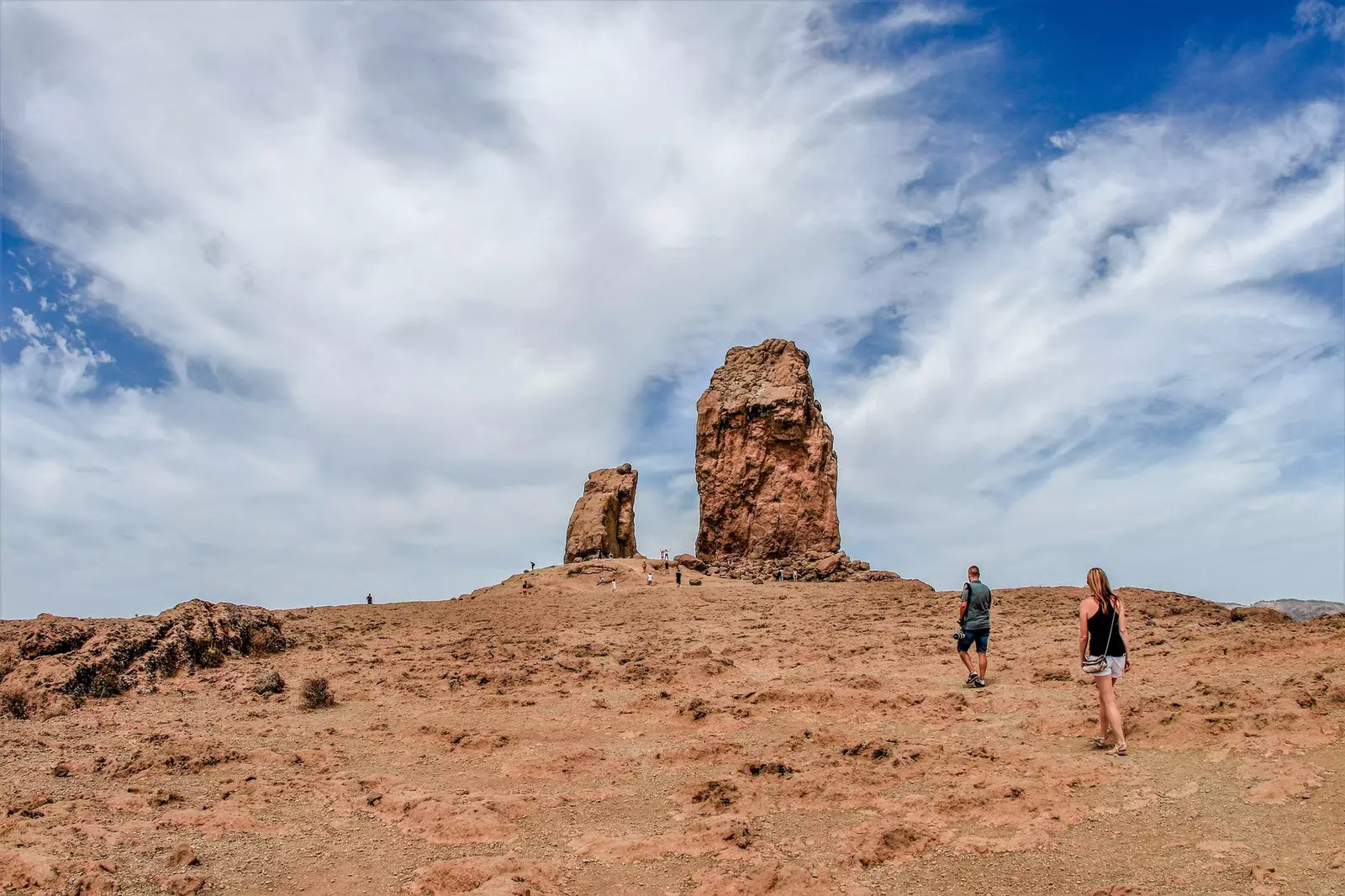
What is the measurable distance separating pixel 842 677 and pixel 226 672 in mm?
9796

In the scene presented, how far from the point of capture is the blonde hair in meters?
7.66

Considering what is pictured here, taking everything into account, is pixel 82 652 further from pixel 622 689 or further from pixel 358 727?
pixel 622 689

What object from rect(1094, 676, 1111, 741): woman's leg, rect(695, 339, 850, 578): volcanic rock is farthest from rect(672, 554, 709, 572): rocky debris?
rect(1094, 676, 1111, 741): woman's leg

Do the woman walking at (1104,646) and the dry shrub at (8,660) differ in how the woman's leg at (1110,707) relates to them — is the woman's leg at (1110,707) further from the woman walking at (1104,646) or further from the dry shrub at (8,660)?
the dry shrub at (8,660)

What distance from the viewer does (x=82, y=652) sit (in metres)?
12.2

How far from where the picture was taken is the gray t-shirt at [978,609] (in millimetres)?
11039

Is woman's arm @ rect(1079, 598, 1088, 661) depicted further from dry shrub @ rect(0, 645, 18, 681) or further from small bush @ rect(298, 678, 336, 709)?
dry shrub @ rect(0, 645, 18, 681)

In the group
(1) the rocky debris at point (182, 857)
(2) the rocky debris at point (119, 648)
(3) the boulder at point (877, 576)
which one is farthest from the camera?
(3) the boulder at point (877, 576)

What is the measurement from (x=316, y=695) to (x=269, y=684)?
4.32 ft

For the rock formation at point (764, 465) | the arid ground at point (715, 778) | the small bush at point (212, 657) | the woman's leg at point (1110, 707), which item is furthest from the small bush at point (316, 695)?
the rock formation at point (764, 465)

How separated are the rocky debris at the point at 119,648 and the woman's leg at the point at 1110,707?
40.3 feet

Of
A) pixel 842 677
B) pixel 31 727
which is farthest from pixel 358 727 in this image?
pixel 842 677

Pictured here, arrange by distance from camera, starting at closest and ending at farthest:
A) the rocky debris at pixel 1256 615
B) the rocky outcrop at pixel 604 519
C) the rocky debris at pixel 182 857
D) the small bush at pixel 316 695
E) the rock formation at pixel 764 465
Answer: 1. the rocky debris at pixel 182 857
2. the small bush at pixel 316 695
3. the rocky debris at pixel 1256 615
4. the rock formation at pixel 764 465
5. the rocky outcrop at pixel 604 519

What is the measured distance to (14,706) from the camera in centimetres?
1038
